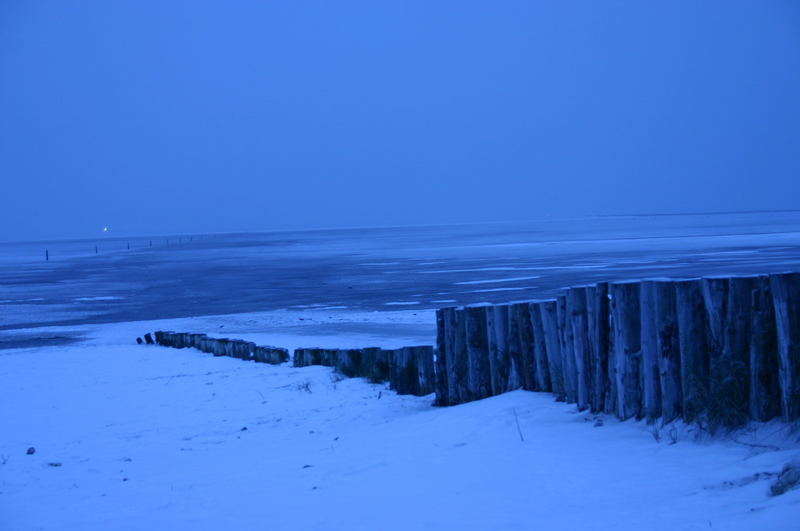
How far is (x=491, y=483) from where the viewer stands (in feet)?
18.4

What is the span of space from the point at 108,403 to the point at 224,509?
562 cm

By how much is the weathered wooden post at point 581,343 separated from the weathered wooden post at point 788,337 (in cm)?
164

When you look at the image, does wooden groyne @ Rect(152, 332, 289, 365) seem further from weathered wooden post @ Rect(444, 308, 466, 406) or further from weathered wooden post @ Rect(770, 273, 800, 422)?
weathered wooden post @ Rect(770, 273, 800, 422)

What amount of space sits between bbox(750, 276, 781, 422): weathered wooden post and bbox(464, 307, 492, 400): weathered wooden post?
10.0ft

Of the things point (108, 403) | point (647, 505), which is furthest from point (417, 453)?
point (108, 403)

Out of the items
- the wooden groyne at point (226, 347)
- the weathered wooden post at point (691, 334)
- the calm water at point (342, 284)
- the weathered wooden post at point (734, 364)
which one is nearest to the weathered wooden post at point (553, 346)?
the weathered wooden post at point (691, 334)

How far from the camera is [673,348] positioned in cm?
611

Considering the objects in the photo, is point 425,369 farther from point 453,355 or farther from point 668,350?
point 668,350

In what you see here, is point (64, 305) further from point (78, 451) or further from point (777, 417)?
point (777, 417)

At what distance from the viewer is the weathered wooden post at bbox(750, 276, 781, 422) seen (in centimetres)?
561

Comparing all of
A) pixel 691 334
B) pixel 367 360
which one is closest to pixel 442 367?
pixel 367 360

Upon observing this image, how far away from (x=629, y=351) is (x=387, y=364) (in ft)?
15.4

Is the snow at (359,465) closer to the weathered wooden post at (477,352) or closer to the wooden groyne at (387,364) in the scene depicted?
the wooden groyne at (387,364)

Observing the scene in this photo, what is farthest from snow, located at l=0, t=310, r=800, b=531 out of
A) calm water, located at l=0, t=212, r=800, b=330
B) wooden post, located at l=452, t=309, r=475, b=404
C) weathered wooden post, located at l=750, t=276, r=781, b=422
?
calm water, located at l=0, t=212, r=800, b=330
